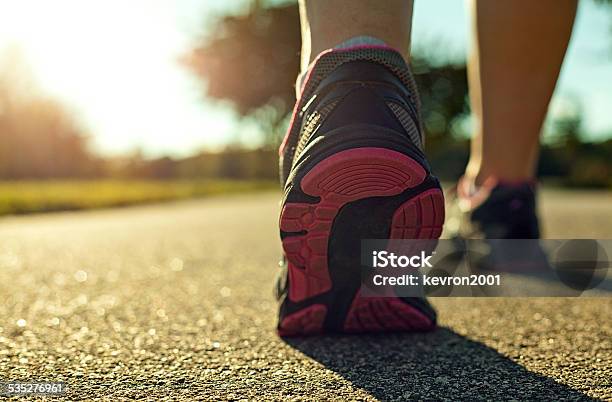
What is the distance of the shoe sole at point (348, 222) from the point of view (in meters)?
0.81

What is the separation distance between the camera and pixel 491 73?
5.51 ft

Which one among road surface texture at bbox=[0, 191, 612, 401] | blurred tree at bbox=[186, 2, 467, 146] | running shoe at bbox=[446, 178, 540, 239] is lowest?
road surface texture at bbox=[0, 191, 612, 401]

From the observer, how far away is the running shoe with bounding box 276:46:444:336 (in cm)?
81

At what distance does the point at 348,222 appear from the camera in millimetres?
865

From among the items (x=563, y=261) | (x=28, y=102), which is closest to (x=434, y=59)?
(x=28, y=102)

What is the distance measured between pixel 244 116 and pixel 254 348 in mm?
19878

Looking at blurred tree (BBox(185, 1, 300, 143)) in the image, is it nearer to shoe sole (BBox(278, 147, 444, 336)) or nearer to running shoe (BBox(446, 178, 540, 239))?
running shoe (BBox(446, 178, 540, 239))

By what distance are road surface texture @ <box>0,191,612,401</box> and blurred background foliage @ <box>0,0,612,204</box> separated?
1815cm

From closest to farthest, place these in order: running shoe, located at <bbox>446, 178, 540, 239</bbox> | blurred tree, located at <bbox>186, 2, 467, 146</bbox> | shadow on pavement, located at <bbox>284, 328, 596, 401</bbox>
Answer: shadow on pavement, located at <bbox>284, 328, 596, 401</bbox>
running shoe, located at <bbox>446, 178, 540, 239</bbox>
blurred tree, located at <bbox>186, 2, 467, 146</bbox>

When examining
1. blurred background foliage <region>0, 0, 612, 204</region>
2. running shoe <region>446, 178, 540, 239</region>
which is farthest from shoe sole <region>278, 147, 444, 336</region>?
blurred background foliage <region>0, 0, 612, 204</region>

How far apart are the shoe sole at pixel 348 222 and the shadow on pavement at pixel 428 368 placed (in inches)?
2.1

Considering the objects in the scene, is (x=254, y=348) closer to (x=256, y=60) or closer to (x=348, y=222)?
(x=348, y=222)

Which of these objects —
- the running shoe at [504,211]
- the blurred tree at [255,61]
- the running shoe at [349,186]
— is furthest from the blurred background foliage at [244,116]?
the running shoe at [349,186]

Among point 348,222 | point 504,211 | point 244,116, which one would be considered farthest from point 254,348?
point 244,116
